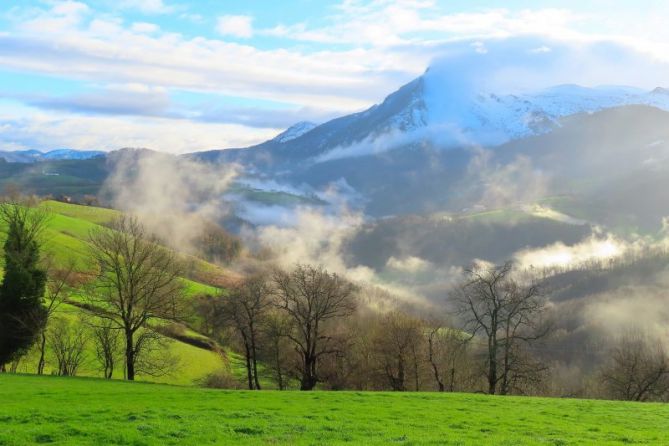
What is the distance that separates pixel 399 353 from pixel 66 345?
40450mm

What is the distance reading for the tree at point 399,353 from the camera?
6575 centimetres

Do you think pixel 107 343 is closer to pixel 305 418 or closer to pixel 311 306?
pixel 311 306

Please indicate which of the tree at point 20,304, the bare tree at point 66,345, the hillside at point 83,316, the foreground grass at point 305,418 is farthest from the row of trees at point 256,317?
the foreground grass at point 305,418

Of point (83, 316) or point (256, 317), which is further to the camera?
point (83, 316)

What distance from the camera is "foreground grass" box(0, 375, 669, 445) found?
21.3 meters

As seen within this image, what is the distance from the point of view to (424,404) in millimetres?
32594

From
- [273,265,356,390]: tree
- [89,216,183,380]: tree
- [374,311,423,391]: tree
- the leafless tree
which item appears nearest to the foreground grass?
[89,216,183,380]: tree

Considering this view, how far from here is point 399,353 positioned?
219 feet

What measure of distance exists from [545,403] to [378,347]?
3601 cm

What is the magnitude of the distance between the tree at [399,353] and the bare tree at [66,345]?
119 feet

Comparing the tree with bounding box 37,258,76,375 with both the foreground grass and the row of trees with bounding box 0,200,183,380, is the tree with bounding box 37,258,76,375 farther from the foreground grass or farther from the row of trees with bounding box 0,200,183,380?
the foreground grass

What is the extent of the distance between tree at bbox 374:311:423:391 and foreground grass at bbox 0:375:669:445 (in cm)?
2841

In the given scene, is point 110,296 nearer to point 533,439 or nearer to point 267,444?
point 267,444

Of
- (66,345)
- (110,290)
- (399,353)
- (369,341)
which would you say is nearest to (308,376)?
(399,353)
